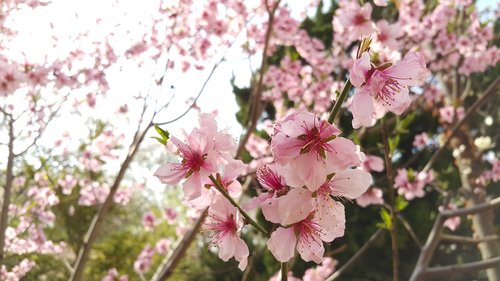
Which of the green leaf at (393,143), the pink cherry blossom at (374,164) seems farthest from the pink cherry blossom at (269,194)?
the pink cherry blossom at (374,164)

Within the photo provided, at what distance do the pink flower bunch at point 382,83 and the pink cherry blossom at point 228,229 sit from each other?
1.10ft

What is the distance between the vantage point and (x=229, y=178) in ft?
3.49

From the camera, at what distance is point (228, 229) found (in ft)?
3.52

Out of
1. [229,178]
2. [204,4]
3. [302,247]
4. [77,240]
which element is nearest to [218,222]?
[229,178]

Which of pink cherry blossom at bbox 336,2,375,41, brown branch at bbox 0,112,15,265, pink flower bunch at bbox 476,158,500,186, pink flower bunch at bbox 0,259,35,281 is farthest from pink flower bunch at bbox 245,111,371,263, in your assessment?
pink flower bunch at bbox 476,158,500,186

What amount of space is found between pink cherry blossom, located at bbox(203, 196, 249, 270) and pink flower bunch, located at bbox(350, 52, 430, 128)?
1.10 ft

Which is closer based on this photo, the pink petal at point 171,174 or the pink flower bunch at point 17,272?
the pink petal at point 171,174

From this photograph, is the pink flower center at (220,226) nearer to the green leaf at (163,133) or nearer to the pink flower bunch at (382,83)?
the green leaf at (163,133)

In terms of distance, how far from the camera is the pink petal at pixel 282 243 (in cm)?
91

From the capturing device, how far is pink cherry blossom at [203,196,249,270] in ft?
3.36

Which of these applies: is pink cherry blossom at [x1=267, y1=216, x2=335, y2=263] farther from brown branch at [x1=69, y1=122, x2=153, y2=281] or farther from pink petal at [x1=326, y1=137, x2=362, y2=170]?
brown branch at [x1=69, y1=122, x2=153, y2=281]

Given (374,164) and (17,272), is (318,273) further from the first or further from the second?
(17,272)

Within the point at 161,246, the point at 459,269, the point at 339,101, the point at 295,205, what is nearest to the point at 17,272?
Answer: the point at 161,246

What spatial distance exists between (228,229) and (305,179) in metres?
0.32
